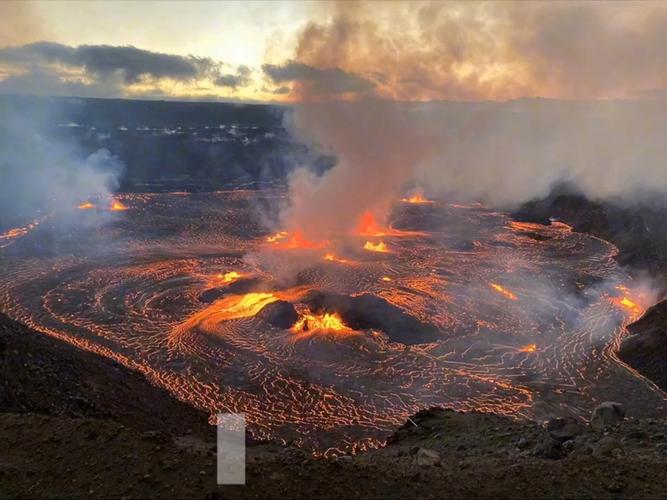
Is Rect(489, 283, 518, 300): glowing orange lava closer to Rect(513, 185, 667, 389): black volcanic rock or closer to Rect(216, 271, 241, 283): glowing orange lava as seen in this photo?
Rect(513, 185, 667, 389): black volcanic rock

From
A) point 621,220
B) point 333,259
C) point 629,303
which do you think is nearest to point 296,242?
point 333,259

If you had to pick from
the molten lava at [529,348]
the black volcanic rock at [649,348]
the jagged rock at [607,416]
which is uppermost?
the jagged rock at [607,416]

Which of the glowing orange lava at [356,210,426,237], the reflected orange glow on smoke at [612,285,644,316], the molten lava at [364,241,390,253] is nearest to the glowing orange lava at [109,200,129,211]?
the glowing orange lava at [356,210,426,237]

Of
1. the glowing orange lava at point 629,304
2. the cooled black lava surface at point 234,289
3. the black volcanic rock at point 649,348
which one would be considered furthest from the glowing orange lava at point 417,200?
the black volcanic rock at point 649,348

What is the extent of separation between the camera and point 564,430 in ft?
50.0

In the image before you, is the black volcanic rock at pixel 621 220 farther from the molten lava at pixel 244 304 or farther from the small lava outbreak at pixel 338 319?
the molten lava at pixel 244 304

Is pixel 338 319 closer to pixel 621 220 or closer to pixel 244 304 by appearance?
pixel 244 304

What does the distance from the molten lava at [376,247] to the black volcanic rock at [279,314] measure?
65.6ft

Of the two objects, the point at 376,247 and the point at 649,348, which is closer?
the point at 649,348

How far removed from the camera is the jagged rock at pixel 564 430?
14.8 meters

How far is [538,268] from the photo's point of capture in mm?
47438

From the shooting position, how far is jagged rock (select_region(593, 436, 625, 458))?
12859mm

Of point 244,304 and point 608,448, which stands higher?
point 608,448

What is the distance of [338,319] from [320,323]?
4.87 ft
